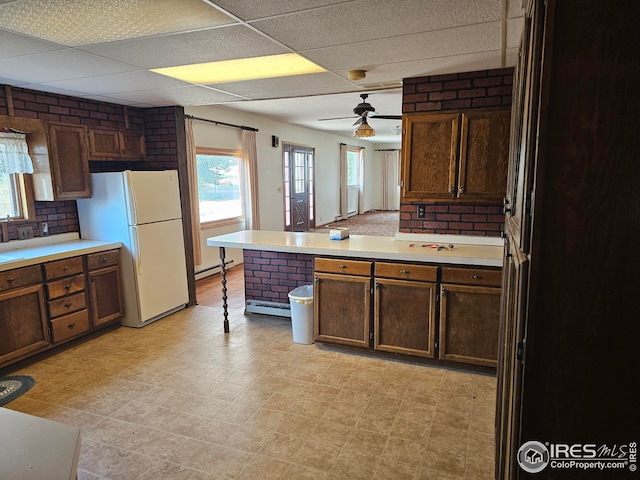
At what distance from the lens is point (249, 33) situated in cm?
214

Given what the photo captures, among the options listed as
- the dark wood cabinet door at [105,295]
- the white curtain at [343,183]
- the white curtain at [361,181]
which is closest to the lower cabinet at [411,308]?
the dark wood cabinet door at [105,295]

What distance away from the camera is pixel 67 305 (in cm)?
346

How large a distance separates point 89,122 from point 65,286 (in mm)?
1674

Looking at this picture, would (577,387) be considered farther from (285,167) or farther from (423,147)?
(285,167)

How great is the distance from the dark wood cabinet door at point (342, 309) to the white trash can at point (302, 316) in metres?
0.12

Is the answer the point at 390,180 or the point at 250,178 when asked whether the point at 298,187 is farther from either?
the point at 390,180

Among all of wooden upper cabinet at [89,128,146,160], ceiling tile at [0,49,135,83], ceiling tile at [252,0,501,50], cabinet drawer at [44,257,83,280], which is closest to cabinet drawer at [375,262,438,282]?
ceiling tile at [252,0,501,50]

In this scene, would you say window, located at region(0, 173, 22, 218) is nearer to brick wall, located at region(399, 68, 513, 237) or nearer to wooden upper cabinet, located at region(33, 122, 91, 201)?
wooden upper cabinet, located at region(33, 122, 91, 201)

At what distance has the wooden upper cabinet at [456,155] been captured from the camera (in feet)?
9.88

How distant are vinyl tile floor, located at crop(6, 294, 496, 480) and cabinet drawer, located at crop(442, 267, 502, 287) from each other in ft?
2.36

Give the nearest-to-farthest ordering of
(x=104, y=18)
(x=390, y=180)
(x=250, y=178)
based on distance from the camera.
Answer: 1. (x=104, y=18)
2. (x=250, y=178)
3. (x=390, y=180)

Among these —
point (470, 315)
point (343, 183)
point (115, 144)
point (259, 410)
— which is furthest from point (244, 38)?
point (343, 183)

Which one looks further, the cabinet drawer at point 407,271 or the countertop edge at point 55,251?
the countertop edge at point 55,251

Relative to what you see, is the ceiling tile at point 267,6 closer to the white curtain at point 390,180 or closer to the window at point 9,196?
the window at point 9,196
